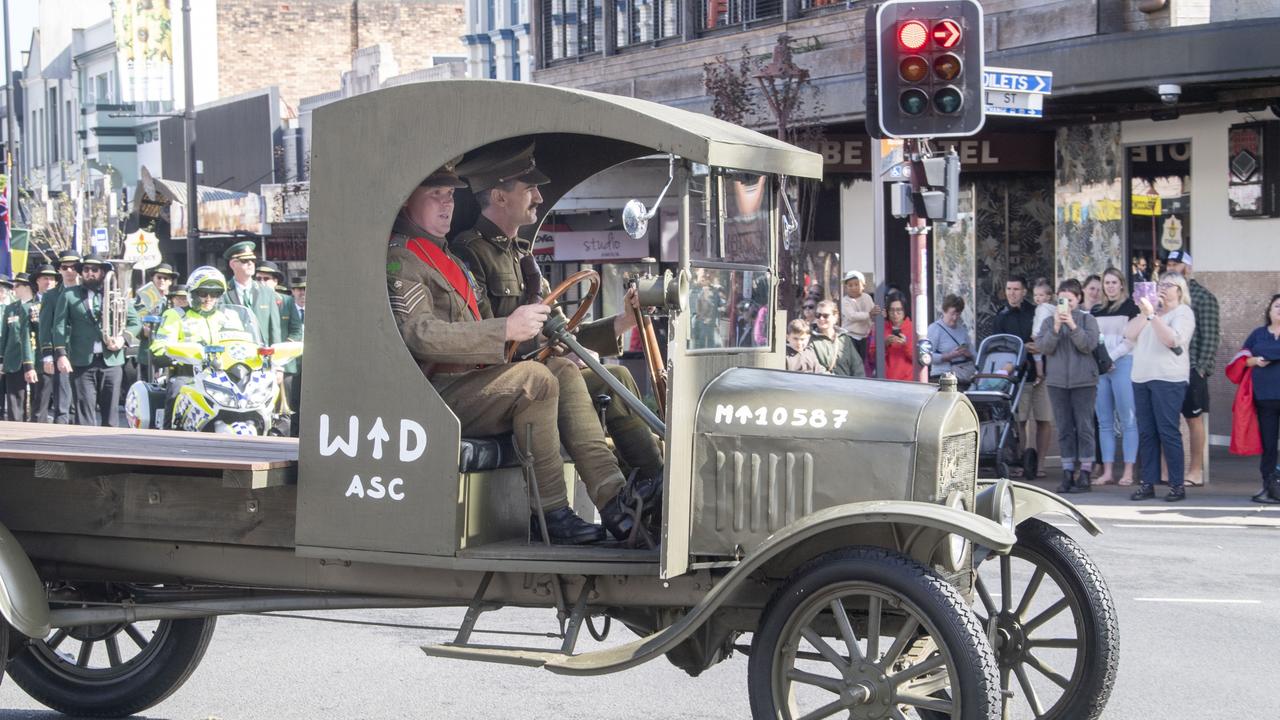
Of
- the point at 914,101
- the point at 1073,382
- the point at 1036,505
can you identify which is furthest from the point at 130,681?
the point at 1073,382

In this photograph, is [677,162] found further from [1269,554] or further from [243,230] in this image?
[243,230]

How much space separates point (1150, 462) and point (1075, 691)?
8556 millimetres

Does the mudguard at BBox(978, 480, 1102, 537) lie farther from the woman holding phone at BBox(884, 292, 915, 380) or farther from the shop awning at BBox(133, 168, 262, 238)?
the shop awning at BBox(133, 168, 262, 238)

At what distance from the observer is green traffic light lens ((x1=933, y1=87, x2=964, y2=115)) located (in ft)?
→ 37.9

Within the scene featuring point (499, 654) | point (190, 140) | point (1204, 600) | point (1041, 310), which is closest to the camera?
point (499, 654)

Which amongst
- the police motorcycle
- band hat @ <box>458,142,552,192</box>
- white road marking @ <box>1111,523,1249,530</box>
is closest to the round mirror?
band hat @ <box>458,142,552,192</box>

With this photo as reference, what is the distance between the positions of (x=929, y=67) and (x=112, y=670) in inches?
297

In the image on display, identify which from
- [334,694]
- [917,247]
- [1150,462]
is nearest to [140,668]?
[334,694]

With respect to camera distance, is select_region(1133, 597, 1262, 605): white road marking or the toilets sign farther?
the toilets sign

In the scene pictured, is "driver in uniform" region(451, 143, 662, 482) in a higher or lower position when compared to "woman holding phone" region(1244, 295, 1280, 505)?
higher

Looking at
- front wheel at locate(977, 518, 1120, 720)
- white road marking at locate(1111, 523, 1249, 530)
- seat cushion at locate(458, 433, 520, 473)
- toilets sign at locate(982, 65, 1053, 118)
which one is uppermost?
toilets sign at locate(982, 65, 1053, 118)

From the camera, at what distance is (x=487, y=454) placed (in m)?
5.35

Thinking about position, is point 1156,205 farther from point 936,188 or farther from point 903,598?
point 903,598

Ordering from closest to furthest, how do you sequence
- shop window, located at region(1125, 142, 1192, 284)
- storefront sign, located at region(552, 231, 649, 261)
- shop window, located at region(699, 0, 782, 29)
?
shop window, located at region(1125, 142, 1192, 284)
shop window, located at region(699, 0, 782, 29)
storefront sign, located at region(552, 231, 649, 261)
